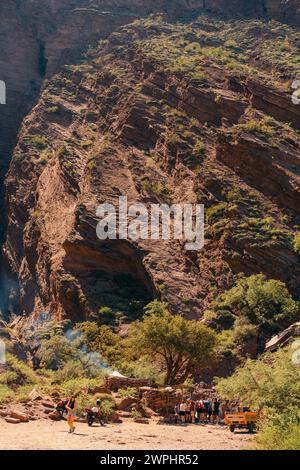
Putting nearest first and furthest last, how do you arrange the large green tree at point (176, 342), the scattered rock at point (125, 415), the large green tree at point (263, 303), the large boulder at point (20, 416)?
the large boulder at point (20, 416) → the scattered rock at point (125, 415) → the large green tree at point (176, 342) → the large green tree at point (263, 303)

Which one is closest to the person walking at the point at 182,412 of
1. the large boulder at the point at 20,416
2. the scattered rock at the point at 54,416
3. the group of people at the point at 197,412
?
the group of people at the point at 197,412

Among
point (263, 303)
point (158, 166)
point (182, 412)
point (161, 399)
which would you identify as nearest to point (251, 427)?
point (182, 412)

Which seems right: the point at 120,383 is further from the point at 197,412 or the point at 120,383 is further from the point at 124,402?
the point at 197,412

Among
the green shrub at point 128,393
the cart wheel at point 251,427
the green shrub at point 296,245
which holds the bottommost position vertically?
the green shrub at point 128,393

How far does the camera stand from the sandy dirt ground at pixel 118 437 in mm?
18734

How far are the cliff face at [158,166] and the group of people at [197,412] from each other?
A: 55.9ft

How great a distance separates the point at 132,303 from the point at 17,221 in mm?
21469

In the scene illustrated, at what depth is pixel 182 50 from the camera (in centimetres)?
7250

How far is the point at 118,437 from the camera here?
830 inches

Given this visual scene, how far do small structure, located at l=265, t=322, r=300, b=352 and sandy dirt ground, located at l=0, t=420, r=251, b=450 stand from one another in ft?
43.6

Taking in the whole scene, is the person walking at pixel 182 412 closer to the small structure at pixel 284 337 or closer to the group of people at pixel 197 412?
the group of people at pixel 197 412

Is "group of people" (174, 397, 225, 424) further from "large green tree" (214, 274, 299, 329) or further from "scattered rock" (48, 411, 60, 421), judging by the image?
"large green tree" (214, 274, 299, 329)

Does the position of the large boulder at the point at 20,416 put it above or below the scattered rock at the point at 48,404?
above

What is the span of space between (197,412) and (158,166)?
32600 millimetres
